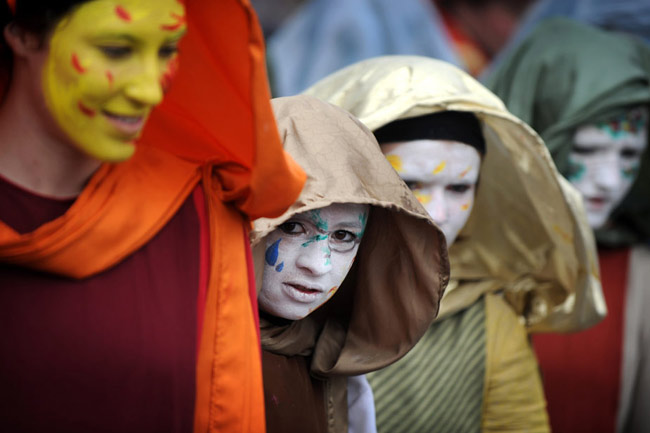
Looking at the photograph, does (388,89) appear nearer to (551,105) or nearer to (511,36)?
(551,105)

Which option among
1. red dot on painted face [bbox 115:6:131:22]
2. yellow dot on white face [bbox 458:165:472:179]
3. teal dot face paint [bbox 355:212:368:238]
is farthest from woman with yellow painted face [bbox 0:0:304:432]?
yellow dot on white face [bbox 458:165:472:179]

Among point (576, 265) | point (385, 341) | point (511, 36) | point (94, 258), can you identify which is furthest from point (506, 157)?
point (511, 36)

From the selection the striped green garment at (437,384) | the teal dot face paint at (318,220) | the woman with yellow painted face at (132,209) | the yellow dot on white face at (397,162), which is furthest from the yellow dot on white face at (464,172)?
the woman with yellow painted face at (132,209)

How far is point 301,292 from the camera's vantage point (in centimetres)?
161

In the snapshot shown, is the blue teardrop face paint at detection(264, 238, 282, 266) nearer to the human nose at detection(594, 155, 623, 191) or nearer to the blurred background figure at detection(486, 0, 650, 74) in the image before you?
the human nose at detection(594, 155, 623, 191)

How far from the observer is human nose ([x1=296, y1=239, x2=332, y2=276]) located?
62.7 inches

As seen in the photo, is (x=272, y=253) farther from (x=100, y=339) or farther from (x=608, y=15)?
(x=608, y=15)

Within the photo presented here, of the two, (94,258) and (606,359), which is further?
(606,359)

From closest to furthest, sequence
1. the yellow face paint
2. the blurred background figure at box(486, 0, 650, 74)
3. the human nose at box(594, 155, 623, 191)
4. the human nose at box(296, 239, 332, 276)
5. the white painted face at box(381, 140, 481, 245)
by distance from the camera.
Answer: the yellow face paint → the human nose at box(296, 239, 332, 276) → the white painted face at box(381, 140, 481, 245) → the human nose at box(594, 155, 623, 191) → the blurred background figure at box(486, 0, 650, 74)

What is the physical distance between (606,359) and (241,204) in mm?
1733

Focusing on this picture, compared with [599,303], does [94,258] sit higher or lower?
higher

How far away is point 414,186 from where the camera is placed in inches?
80.8

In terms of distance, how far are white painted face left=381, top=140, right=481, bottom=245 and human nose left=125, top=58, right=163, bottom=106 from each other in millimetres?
876

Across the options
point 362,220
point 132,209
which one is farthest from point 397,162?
point 132,209
